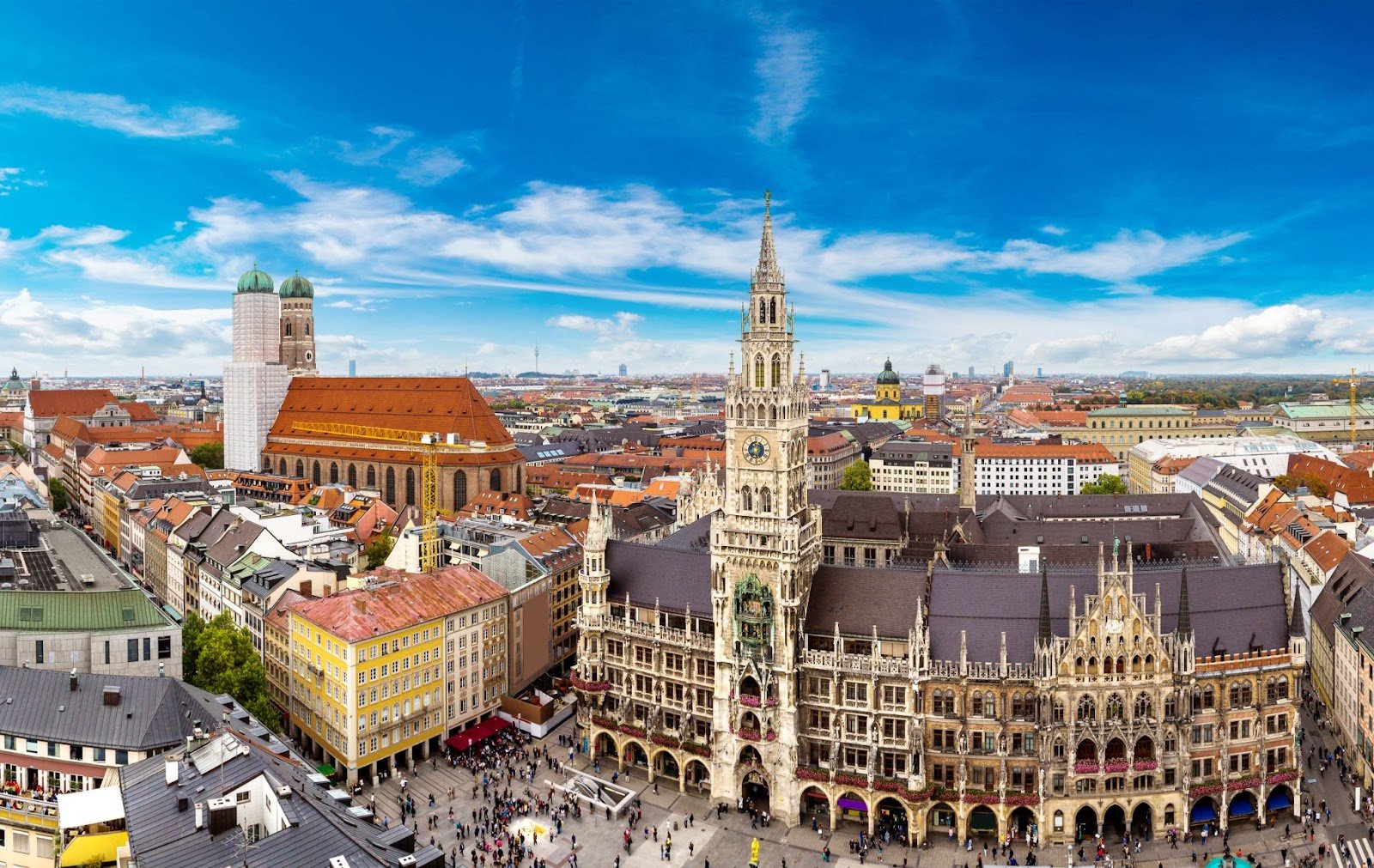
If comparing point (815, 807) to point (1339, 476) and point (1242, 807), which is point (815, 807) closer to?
point (1242, 807)

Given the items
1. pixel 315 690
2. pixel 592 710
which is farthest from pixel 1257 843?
pixel 315 690

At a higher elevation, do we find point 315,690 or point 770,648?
point 770,648

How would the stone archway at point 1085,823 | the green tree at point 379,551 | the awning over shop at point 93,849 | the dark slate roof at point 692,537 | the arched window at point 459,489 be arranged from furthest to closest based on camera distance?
1. the arched window at point 459,489
2. the green tree at point 379,551
3. the dark slate roof at point 692,537
4. the stone archway at point 1085,823
5. the awning over shop at point 93,849

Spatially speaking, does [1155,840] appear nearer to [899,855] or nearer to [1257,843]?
[1257,843]

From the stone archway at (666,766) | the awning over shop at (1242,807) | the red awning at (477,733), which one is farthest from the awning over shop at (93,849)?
the awning over shop at (1242,807)

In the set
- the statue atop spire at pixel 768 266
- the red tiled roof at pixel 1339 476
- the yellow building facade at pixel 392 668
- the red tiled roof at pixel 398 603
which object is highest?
the statue atop spire at pixel 768 266

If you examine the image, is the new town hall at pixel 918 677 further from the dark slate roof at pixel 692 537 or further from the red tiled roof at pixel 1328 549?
the red tiled roof at pixel 1328 549
